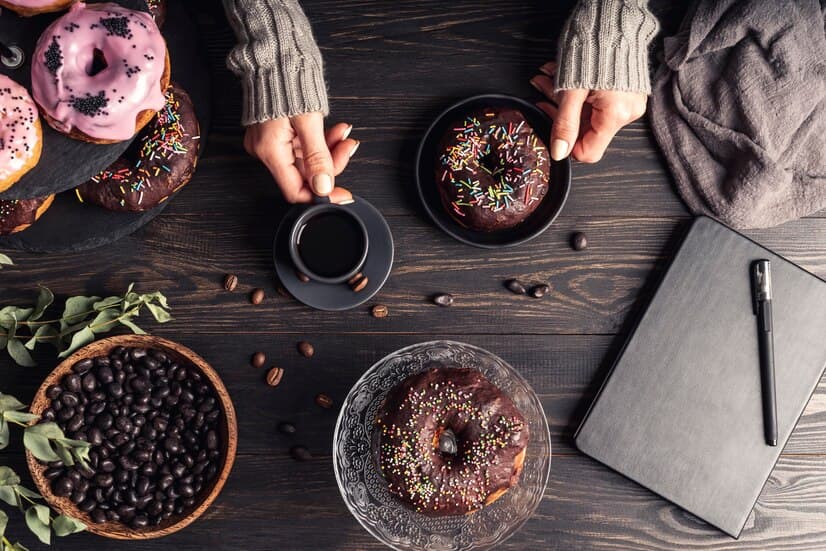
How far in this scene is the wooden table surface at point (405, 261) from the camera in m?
1.45

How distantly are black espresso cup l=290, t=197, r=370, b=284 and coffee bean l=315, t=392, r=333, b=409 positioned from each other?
0.26 metres

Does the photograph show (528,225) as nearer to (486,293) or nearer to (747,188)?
(486,293)

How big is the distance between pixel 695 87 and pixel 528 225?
465 millimetres

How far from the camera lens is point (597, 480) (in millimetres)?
1434

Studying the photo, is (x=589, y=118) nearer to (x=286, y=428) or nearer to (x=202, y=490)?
(x=286, y=428)

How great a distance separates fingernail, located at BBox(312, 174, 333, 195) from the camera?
130cm

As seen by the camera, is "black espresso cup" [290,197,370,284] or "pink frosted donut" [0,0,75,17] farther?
"black espresso cup" [290,197,370,284]

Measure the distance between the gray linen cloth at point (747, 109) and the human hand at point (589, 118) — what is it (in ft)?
0.42

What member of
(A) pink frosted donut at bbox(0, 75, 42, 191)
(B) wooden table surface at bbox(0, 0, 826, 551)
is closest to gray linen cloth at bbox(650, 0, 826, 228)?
(B) wooden table surface at bbox(0, 0, 826, 551)

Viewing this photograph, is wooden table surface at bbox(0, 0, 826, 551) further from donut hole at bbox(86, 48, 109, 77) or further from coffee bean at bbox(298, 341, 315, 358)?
donut hole at bbox(86, 48, 109, 77)

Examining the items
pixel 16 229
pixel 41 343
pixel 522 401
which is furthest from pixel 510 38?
pixel 41 343

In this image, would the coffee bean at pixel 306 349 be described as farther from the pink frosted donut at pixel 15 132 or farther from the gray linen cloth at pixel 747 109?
the gray linen cloth at pixel 747 109

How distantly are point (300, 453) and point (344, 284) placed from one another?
0.37 metres

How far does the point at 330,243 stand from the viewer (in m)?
1.38
